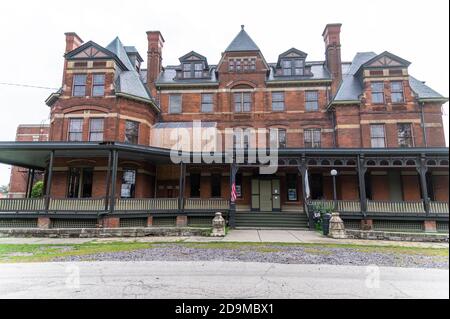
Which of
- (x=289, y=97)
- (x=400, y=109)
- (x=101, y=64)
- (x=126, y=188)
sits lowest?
(x=126, y=188)

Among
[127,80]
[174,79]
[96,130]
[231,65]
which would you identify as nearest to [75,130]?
[96,130]

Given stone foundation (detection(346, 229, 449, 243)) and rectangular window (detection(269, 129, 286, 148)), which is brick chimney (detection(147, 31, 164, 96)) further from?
stone foundation (detection(346, 229, 449, 243))

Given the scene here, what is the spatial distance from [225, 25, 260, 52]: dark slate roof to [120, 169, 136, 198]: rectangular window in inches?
495

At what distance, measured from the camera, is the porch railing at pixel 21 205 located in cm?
1390

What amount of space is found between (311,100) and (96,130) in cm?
1619

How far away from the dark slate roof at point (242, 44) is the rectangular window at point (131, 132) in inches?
385

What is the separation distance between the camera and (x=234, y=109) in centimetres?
2145

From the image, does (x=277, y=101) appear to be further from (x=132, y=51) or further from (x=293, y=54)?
(x=132, y=51)

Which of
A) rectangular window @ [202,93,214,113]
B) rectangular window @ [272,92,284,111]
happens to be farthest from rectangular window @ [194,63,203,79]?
rectangular window @ [272,92,284,111]

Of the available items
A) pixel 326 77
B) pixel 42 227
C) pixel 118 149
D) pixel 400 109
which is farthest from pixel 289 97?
pixel 42 227

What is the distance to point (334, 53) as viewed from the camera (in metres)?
21.7
